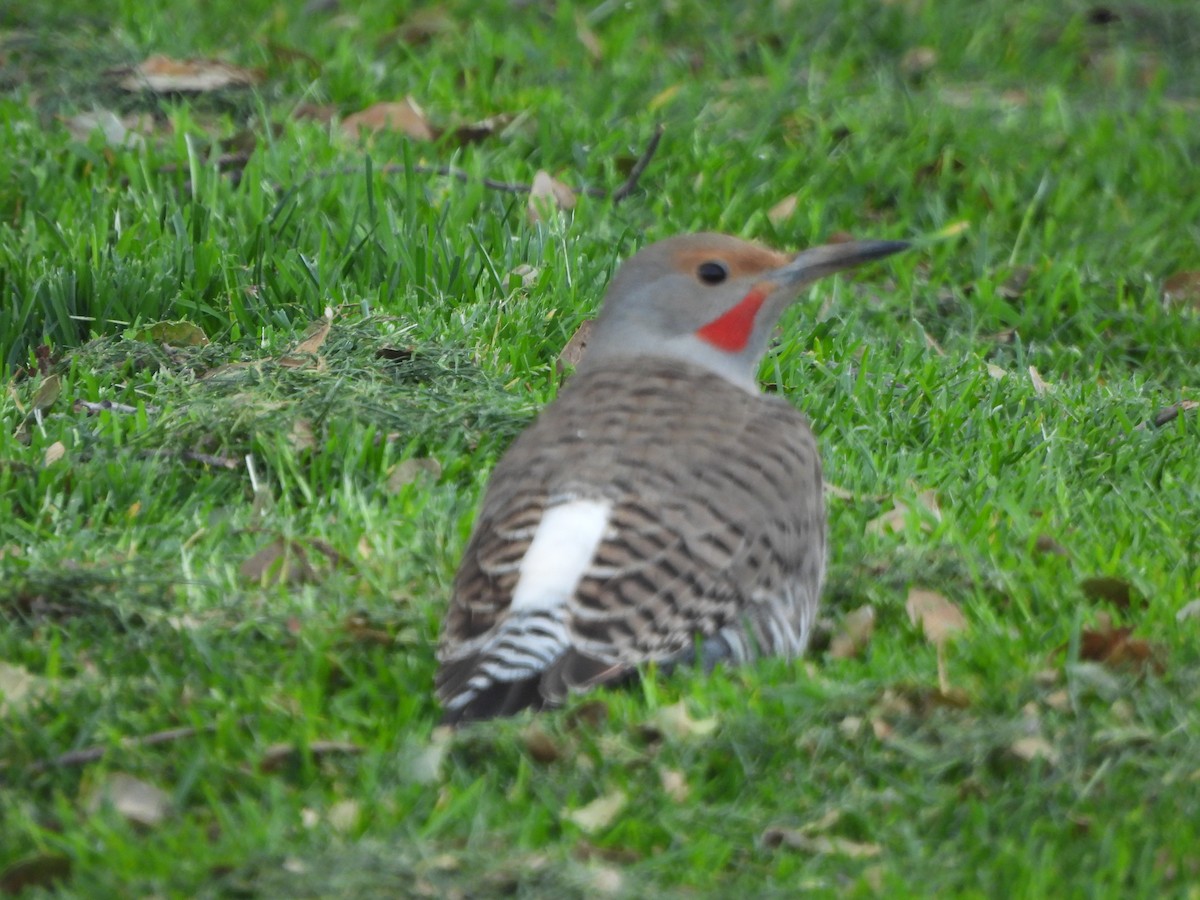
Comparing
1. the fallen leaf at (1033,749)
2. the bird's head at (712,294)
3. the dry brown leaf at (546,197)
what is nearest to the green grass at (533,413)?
the fallen leaf at (1033,749)

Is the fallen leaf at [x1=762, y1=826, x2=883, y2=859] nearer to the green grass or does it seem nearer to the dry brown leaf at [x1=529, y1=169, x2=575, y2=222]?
the green grass

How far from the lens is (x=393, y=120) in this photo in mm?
7613

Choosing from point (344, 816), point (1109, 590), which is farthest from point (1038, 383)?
point (344, 816)

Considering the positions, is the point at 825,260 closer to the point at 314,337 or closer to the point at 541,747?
the point at 314,337

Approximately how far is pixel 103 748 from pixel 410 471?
1.50m

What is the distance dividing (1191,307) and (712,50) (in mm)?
2820

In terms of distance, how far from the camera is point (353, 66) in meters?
8.10

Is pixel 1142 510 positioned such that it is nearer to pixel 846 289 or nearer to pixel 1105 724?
pixel 1105 724

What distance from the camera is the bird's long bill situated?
4.93 meters

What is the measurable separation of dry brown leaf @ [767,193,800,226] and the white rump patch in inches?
134

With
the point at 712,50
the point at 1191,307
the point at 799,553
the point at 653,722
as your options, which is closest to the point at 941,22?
the point at 712,50

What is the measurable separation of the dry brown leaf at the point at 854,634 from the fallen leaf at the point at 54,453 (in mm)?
2131

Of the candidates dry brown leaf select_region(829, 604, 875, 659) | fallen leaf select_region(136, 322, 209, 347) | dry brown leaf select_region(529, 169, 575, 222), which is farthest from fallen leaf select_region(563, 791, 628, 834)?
dry brown leaf select_region(529, 169, 575, 222)

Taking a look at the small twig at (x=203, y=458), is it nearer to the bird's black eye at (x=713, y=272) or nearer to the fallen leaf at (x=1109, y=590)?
the bird's black eye at (x=713, y=272)
